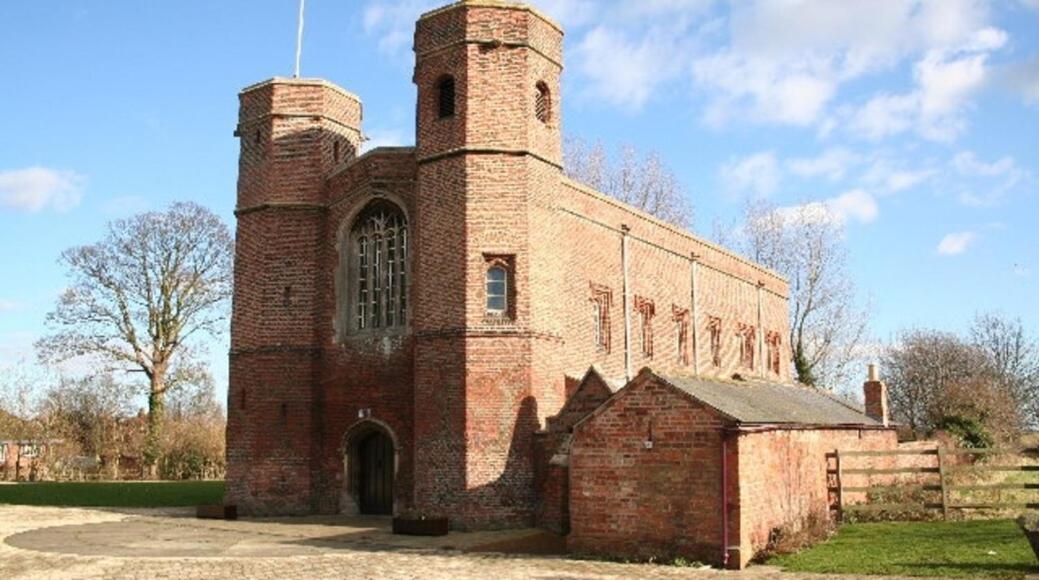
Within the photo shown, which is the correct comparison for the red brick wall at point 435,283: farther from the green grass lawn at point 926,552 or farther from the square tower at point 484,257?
the green grass lawn at point 926,552

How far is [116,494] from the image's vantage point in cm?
3108

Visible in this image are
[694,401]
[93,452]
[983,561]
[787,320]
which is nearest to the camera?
[983,561]

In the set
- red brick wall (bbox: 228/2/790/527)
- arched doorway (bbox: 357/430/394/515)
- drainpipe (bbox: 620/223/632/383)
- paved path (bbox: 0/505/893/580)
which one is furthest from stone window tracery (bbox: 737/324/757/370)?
paved path (bbox: 0/505/893/580)

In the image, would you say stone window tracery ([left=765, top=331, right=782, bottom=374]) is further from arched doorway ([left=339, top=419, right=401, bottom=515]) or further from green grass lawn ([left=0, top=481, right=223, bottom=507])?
green grass lawn ([left=0, top=481, right=223, bottom=507])

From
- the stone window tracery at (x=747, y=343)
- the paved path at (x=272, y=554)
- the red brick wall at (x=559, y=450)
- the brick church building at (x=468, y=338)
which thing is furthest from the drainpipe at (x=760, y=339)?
the paved path at (x=272, y=554)

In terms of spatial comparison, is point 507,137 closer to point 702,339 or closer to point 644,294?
point 644,294

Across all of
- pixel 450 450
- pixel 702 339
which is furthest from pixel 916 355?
pixel 450 450

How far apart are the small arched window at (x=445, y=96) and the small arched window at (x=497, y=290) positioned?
3.67 metres

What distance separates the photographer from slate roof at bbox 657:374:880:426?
14.8 metres

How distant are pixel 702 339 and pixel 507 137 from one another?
1265 centimetres

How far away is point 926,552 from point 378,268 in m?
13.4

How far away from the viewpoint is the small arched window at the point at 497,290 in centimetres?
1991

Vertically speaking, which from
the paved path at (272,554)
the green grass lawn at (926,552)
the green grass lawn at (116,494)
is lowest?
the green grass lawn at (116,494)

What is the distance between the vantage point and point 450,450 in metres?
19.2
